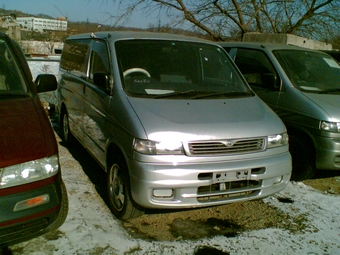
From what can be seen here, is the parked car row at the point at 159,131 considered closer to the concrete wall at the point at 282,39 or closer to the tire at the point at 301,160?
the tire at the point at 301,160

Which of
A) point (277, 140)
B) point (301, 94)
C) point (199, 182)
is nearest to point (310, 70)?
point (301, 94)

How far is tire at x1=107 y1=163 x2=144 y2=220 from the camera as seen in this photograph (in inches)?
134

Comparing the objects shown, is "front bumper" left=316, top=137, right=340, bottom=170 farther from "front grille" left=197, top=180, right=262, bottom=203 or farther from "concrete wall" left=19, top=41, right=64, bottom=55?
"concrete wall" left=19, top=41, right=64, bottom=55

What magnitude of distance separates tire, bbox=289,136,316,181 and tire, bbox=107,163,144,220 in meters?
2.40

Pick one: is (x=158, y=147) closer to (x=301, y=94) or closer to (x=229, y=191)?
(x=229, y=191)

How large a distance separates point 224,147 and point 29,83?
1.96 m

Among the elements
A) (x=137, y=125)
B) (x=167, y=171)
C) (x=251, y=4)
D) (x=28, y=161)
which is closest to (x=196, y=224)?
(x=167, y=171)

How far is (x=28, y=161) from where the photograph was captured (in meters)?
2.57

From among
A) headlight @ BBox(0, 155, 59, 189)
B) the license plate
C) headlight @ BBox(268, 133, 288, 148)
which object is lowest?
the license plate

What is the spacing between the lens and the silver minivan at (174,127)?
3.16 metres

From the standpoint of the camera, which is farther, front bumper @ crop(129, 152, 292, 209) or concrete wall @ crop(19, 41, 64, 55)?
concrete wall @ crop(19, 41, 64, 55)

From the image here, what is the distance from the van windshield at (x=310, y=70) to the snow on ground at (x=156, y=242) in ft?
5.97

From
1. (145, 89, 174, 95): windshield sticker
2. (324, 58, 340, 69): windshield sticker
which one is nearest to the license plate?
(145, 89, 174, 95): windshield sticker

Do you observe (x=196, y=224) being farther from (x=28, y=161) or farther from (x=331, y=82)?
(x=331, y=82)
